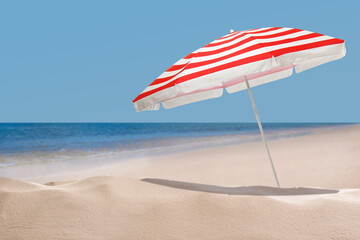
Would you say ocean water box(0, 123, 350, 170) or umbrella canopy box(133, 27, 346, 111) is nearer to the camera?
umbrella canopy box(133, 27, 346, 111)

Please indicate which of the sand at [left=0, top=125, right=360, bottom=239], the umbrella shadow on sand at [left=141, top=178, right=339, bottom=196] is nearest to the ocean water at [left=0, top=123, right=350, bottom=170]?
the umbrella shadow on sand at [left=141, top=178, right=339, bottom=196]

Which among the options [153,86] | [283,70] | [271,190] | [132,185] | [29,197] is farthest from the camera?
[283,70]

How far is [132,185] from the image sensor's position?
2787 millimetres

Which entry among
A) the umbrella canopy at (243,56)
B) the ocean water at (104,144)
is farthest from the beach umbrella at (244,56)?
the ocean water at (104,144)

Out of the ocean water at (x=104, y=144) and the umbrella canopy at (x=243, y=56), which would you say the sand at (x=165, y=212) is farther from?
the ocean water at (x=104, y=144)

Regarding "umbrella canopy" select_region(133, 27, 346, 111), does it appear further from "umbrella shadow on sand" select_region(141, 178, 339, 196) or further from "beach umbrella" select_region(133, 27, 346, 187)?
"umbrella shadow on sand" select_region(141, 178, 339, 196)

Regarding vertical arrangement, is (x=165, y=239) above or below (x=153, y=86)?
below

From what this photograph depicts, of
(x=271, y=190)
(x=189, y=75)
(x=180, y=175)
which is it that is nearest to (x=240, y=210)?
(x=271, y=190)

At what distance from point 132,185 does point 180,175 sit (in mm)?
3415

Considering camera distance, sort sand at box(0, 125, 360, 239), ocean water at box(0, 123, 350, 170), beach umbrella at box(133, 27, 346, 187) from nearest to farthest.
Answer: sand at box(0, 125, 360, 239) < beach umbrella at box(133, 27, 346, 187) < ocean water at box(0, 123, 350, 170)

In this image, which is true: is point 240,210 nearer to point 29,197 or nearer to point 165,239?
point 165,239

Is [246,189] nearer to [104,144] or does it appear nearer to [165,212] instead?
[165,212]

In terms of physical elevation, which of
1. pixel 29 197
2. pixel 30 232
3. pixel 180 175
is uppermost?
pixel 29 197

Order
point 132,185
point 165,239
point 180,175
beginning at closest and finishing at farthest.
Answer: point 165,239 < point 132,185 < point 180,175
